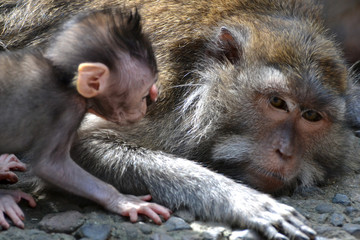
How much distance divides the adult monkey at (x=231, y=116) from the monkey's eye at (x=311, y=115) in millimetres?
12

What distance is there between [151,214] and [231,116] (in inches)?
48.7

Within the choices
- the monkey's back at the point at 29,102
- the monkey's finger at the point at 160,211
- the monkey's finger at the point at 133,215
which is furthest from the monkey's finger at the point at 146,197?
the monkey's back at the point at 29,102

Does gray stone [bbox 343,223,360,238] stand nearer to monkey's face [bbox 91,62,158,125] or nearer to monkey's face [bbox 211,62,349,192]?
monkey's face [bbox 211,62,349,192]

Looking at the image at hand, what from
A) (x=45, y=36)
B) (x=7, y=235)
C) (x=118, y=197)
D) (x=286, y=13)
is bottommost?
(x=7, y=235)

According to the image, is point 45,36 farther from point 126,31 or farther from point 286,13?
point 286,13

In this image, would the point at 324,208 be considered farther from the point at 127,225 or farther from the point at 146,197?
the point at 127,225

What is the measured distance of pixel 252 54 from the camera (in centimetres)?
584

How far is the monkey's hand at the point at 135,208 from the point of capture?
499 centimetres

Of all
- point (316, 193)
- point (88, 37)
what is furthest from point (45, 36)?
point (316, 193)

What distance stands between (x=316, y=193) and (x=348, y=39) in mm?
3787

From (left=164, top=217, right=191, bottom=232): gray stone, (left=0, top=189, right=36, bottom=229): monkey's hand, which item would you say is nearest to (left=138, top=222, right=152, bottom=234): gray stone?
(left=164, top=217, right=191, bottom=232): gray stone

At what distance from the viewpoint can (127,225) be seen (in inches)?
194

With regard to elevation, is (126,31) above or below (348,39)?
below

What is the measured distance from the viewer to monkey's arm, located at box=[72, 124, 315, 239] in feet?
16.7
